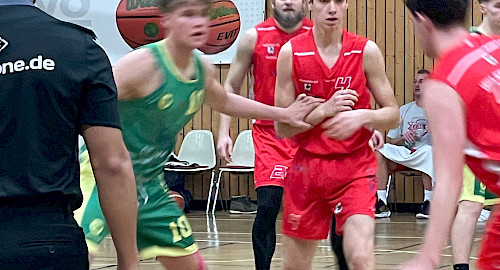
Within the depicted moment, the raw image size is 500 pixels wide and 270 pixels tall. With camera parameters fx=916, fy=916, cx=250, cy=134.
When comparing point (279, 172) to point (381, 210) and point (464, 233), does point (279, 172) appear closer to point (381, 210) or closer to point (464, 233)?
point (464, 233)

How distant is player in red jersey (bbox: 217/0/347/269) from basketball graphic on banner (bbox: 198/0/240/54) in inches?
124

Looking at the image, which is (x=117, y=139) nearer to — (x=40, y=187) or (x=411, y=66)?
(x=40, y=187)

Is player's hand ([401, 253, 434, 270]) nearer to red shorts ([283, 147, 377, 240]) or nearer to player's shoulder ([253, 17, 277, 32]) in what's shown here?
red shorts ([283, 147, 377, 240])

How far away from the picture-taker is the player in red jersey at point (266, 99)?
19.1 ft

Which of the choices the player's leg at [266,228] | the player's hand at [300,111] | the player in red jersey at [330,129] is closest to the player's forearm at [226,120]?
the player's leg at [266,228]

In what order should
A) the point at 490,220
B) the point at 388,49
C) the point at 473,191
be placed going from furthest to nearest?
the point at 388,49
the point at 473,191
the point at 490,220

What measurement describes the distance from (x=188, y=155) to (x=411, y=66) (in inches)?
130

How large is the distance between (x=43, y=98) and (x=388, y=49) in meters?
10.6

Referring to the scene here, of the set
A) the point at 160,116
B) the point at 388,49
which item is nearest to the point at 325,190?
the point at 160,116

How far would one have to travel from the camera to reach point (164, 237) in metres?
4.13

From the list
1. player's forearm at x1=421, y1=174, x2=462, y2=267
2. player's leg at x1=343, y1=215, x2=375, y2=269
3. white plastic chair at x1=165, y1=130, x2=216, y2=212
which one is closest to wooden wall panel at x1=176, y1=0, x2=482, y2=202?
white plastic chair at x1=165, y1=130, x2=216, y2=212

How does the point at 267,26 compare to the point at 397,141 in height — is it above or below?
above

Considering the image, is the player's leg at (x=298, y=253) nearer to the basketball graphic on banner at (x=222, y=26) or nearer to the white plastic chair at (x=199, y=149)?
the basketball graphic on banner at (x=222, y=26)

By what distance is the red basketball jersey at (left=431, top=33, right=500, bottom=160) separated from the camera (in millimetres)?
2736
